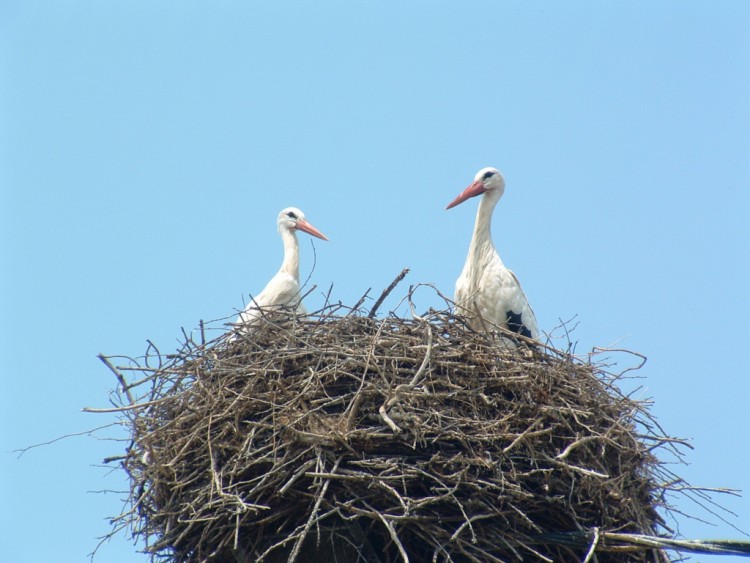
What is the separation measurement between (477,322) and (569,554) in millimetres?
1990

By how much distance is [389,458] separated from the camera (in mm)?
4645

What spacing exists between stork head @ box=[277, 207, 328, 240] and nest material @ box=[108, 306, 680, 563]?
10.2 feet

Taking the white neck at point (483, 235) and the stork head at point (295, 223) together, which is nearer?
the white neck at point (483, 235)

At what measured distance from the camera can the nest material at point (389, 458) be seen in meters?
4.59

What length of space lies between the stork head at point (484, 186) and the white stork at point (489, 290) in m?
0.22

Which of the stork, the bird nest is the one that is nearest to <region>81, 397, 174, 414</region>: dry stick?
the bird nest

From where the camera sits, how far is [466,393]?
16.3ft

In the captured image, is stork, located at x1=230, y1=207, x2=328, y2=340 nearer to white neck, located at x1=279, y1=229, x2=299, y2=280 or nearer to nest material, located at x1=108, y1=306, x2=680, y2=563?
white neck, located at x1=279, y1=229, x2=299, y2=280

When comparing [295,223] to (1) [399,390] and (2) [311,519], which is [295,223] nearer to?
(1) [399,390]

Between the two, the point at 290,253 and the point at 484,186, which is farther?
the point at 290,253

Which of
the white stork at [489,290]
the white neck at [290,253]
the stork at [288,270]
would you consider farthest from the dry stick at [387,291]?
the white neck at [290,253]

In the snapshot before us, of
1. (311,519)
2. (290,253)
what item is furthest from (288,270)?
(311,519)

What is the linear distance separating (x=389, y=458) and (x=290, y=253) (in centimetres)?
374

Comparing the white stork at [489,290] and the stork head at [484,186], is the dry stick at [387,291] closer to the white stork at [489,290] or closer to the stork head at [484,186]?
the white stork at [489,290]
